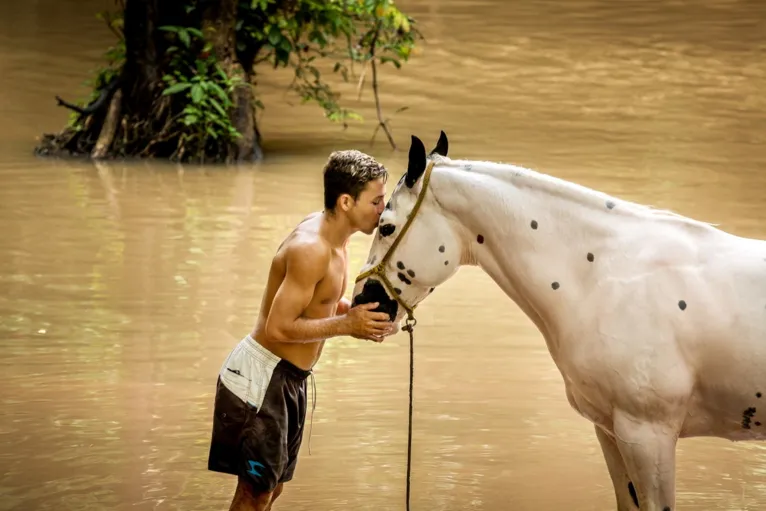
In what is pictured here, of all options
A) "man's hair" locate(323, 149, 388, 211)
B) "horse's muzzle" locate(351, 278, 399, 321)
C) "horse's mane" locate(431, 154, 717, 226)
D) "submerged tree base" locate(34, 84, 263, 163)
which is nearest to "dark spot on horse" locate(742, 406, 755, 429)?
"horse's mane" locate(431, 154, 717, 226)

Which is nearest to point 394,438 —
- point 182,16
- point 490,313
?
point 490,313

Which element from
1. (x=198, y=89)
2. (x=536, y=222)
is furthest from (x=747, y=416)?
(x=198, y=89)

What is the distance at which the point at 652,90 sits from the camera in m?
17.2

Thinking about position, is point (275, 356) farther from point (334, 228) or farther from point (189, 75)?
point (189, 75)

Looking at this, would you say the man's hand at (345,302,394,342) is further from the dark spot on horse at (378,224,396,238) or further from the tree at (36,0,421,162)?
the tree at (36,0,421,162)

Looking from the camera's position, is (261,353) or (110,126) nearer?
(261,353)

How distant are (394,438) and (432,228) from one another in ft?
6.24

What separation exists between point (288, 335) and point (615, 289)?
0.97 metres

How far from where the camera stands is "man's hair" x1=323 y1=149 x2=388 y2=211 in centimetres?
396

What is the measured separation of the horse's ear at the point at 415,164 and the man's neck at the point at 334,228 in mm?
318

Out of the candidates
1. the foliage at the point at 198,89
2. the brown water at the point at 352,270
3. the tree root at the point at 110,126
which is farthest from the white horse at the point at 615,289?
the tree root at the point at 110,126

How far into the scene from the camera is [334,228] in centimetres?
406

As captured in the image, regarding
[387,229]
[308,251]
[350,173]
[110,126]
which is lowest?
[110,126]

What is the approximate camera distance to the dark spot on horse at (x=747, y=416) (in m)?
3.74
